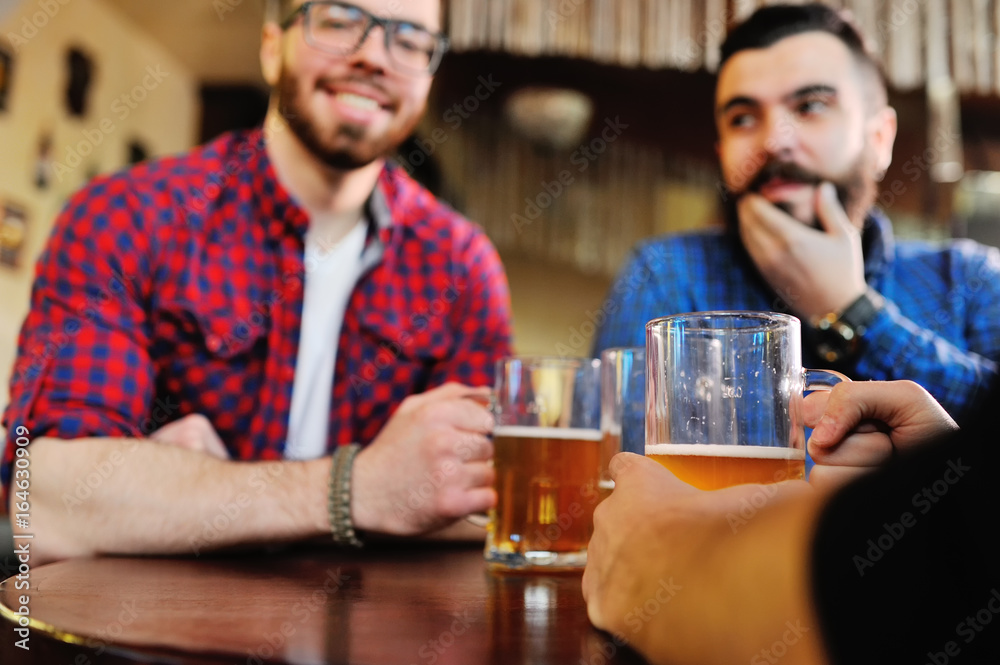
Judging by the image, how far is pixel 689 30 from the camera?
217 cm

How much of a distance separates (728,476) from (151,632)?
0.41 meters

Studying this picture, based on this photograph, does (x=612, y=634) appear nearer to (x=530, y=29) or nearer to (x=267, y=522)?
(x=267, y=522)

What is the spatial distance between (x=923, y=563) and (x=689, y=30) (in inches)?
80.1

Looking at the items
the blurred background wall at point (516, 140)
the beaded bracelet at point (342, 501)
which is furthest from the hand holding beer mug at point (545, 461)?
the blurred background wall at point (516, 140)

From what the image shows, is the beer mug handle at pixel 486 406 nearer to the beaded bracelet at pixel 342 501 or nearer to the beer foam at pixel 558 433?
the beer foam at pixel 558 433

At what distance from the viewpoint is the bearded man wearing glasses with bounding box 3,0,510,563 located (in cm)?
107

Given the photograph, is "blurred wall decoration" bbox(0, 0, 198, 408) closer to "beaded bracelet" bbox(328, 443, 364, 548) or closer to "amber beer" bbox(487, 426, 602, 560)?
"beaded bracelet" bbox(328, 443, 364, 548)

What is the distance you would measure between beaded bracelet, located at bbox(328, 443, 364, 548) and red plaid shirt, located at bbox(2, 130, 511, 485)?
1.24ft

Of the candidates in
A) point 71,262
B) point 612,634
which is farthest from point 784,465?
point 71,262

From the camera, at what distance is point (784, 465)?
650mm

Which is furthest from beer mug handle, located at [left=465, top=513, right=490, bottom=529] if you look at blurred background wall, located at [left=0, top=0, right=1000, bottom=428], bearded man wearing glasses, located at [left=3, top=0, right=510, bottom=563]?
blurred background wall, located at [left=0, top=0, right=1000, bottom=428]

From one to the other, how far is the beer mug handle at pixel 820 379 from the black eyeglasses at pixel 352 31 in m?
1.17

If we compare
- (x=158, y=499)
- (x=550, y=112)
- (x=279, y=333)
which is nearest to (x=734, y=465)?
(x=158, y=499)

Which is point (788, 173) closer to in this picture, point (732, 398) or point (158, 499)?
point (732, 398)
